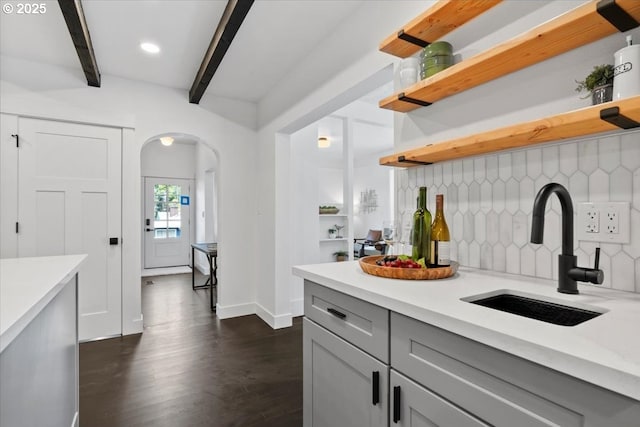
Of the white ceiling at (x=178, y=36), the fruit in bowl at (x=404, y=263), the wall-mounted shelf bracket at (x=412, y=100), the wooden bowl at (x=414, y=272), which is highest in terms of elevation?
the white ceiling at (x=178, y=36)

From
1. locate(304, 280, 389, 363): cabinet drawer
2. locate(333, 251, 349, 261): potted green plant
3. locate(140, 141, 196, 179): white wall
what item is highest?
locate(140, 141, 196, 179): white wall

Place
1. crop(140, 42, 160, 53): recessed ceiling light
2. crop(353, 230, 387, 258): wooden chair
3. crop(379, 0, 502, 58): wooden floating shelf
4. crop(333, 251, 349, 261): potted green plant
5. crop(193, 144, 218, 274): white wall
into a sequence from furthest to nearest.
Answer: crop(353, 230, 387, 258): wooden chair, crop(193, 144, 218, 274): white wall, crop(333, 251, 349, 261): potted green plant, crop(140, 42, 160, 53): recessed ceiling light, crop(379, 0, 502, 58): wooden floating shelf

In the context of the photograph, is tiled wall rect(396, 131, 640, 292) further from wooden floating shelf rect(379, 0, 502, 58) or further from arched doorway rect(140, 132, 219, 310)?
arched doorway rect(140, 132, 219, 310)

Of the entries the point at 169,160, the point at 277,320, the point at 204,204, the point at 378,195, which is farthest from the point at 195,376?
the point at 378,195

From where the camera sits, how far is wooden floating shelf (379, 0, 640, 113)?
3.18 ft

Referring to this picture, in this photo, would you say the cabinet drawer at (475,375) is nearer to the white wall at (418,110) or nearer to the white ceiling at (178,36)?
the white wall at (418,110)

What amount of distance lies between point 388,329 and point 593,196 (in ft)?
2.75

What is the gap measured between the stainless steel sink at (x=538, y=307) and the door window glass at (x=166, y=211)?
24.1 feet

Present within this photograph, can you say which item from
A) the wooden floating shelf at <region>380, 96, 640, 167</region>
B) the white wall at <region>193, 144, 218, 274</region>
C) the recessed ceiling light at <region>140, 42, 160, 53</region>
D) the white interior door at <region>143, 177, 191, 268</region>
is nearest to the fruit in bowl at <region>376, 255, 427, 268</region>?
the wooden floating shelf at <region>380, 96, 640, 167</region>

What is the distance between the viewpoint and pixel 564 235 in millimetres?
1014

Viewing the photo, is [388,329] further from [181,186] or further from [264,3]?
[181,186]

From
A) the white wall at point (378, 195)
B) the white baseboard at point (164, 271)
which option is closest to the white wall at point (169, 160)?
the white baseboard at point (164, 271)

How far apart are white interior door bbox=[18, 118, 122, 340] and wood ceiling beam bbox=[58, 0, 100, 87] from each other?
0.56 metres

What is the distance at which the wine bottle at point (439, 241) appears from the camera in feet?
4.46
